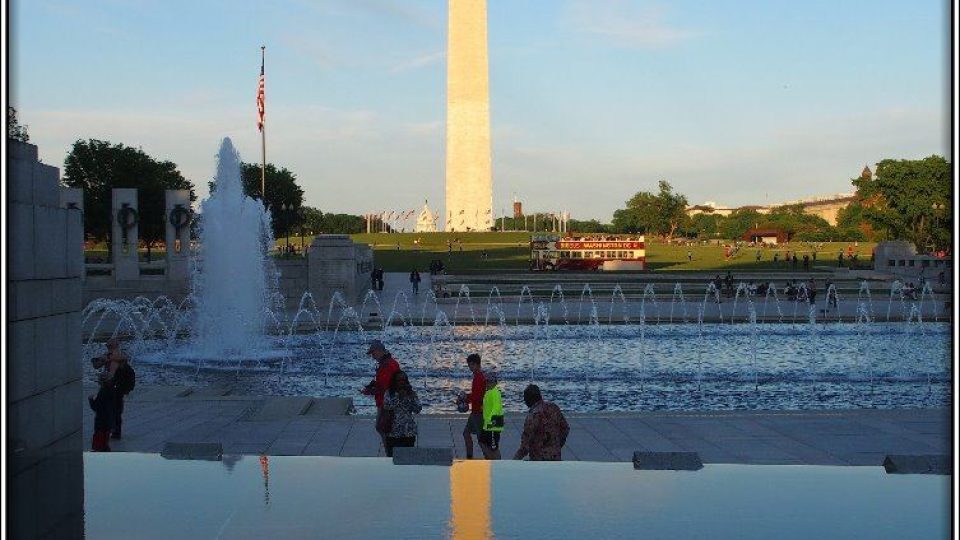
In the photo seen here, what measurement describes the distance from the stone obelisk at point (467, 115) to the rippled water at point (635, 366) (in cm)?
5648

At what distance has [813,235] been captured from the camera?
6772 inches

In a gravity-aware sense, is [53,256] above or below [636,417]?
above

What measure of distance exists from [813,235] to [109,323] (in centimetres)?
14848

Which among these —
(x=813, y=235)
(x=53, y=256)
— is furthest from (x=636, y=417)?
(x=813, y=235)

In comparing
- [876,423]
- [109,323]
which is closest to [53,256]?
[876,423]

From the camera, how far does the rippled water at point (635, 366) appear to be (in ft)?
66.9

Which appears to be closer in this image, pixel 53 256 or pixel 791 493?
pixel 53 256

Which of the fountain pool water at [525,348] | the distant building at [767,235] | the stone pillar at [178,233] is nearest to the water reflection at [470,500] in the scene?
the fountain pool water at [525,348]

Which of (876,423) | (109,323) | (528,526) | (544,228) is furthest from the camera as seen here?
(544,228)

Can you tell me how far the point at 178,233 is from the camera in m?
43.7

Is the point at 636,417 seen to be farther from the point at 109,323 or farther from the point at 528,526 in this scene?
A: the point at 109,323

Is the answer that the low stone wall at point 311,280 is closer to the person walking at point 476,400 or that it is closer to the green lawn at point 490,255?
the green lawn at point 490,255

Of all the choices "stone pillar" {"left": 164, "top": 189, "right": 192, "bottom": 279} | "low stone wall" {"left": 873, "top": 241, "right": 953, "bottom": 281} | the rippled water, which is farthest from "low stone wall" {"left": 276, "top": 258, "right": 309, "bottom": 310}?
"low stone wall" {"left": 873, "top": 241, "right": 953, "bottom": 281}

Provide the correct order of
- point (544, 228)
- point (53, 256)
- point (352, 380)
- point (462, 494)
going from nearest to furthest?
point (53, 256) → point (462, 494) → point (352, 380) → point (544, 228)
